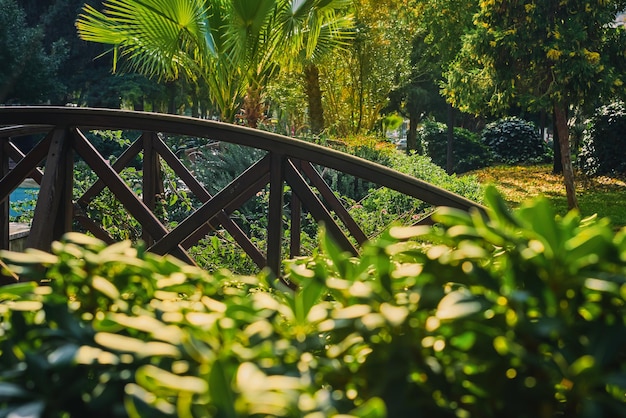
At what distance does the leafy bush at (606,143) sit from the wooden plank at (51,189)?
1896 cm

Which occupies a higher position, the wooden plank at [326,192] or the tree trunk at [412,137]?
the wooden plank at [326,192]

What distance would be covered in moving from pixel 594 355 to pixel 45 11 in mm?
39612

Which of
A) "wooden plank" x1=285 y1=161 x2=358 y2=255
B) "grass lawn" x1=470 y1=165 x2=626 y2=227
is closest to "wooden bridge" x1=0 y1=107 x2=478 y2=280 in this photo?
"wooden plank" x1=285 y1=161 x2=358 y2=255

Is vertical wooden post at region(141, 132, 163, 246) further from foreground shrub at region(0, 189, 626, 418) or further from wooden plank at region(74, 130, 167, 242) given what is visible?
foreground shrub at region(0, 189, 626, 418)

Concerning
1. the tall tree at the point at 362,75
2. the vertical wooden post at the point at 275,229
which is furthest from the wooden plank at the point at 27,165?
the tall tree at the point at 362,75

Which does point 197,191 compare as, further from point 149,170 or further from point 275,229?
point 275,229

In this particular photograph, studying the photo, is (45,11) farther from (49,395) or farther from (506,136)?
(49,395)

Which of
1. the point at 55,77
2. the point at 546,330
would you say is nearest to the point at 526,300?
the point at 546,330

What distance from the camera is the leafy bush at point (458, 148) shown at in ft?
90.8

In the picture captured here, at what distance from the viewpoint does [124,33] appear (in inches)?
469

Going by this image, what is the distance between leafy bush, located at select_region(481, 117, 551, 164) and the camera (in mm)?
28047

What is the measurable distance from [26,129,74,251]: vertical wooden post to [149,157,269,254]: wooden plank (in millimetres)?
430

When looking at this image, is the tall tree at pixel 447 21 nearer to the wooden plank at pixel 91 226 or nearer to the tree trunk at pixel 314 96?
the tree trunk at pixel 314 96

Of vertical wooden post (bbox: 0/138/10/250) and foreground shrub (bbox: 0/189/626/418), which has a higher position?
foreground shrub (bbox: 0/189/626/418)
